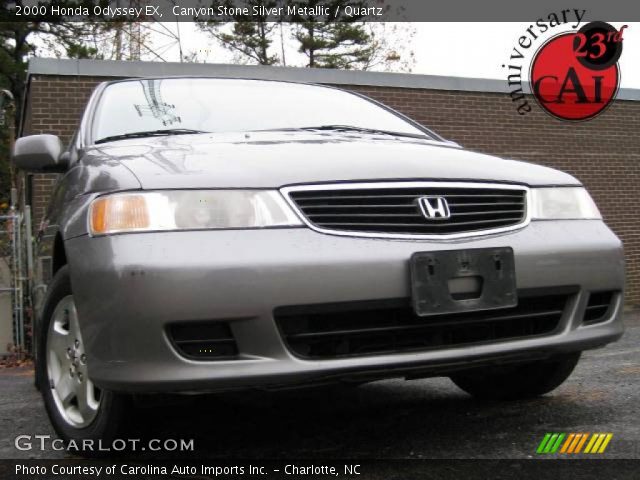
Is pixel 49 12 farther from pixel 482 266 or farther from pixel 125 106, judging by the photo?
pixel 482 266

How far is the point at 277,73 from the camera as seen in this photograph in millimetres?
9297

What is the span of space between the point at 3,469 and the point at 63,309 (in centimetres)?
61

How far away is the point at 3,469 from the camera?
262 cm

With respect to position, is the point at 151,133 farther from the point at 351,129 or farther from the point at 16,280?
the point at 16,280

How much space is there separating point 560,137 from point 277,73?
4744 millimetres

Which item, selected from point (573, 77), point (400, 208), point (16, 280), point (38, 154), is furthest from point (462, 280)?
point (573, 77)

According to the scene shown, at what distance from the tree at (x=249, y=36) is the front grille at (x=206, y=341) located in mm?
25264

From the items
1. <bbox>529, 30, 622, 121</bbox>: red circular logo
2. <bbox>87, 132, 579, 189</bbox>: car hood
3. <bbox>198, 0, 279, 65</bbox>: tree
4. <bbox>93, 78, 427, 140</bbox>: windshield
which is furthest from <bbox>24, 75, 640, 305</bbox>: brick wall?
<bbox>198, 0, 279, 65</bbox>: tree

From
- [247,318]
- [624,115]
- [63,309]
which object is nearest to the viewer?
[247,318]

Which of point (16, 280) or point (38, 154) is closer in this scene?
point (38, 154)

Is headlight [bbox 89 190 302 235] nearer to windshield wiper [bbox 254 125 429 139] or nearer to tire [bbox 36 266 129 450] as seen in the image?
tire [bbox 36 266 129 450]

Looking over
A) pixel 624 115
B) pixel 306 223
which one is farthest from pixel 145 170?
pixel 624 115

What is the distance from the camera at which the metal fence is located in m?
7.16

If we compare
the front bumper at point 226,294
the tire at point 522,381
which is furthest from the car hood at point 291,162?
the tire at point 522,381
